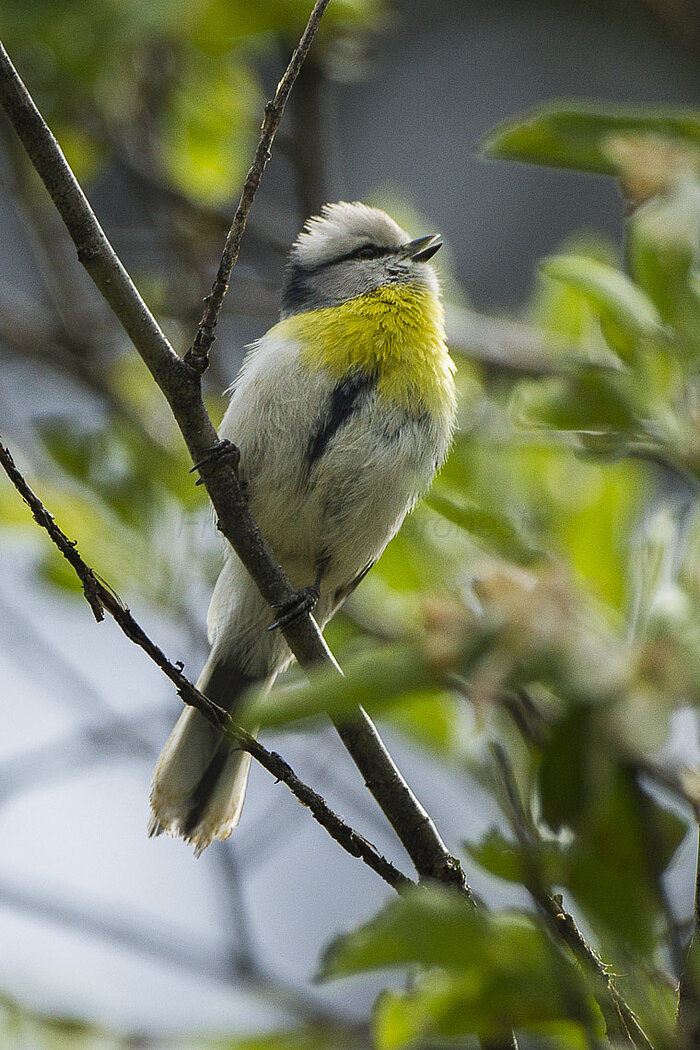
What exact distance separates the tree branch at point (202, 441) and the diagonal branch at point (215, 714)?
0.12 feet

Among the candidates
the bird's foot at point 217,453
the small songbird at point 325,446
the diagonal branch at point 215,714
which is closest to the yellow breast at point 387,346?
the small songbird at point 325,446

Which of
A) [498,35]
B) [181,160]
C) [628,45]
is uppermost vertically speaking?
[498,35]

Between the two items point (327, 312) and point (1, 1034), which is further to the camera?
point (327, 312)

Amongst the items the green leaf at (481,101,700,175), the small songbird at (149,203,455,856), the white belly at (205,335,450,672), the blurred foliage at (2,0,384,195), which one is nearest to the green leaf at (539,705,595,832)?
the green leaf at (481,101,700,175)

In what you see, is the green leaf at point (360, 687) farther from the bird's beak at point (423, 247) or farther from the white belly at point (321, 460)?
the bird's beak at point (423, 247)

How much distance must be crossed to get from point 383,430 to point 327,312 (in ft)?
1.29

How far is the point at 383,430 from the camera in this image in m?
2.91

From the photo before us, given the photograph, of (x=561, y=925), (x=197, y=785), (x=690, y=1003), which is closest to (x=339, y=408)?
(x=197, y=785)

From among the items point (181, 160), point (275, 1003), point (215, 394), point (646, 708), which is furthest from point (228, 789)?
point (181, 160)

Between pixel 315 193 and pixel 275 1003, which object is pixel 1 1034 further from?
pixel 315 193

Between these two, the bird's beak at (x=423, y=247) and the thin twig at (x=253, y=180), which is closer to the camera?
the thin twig at (x=253, y=180)

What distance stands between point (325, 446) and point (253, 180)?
3.53ft

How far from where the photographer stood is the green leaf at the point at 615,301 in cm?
148

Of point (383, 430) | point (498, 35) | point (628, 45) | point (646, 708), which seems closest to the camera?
point (646, 708)
